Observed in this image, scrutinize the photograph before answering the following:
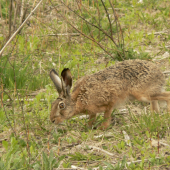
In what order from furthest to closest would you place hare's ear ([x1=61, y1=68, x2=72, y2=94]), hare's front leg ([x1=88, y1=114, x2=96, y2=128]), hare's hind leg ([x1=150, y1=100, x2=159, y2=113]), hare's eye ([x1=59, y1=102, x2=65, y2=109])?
hare's hind leg ([x1=150, y1=100, x2=159, y2=113])
hare's front leg ([x1=88, y1=114, x2=96, y2=128])
hare's eye ([x1=59, y1=102, x2=65, y2=109])
hare's ear ([x1=61, y1=68, x2=72, y2=94])

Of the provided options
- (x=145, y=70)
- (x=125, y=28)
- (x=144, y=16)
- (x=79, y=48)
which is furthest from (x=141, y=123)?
(x=144, y=16)

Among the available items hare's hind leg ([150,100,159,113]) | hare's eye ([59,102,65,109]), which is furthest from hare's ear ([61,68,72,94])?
hare's hind leg ([150,100,159,113])

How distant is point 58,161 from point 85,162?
37cm

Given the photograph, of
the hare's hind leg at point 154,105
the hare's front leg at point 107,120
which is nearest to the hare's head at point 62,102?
the hare's front leg at point 107,120

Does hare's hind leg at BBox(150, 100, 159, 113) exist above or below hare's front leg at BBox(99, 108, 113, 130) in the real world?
above

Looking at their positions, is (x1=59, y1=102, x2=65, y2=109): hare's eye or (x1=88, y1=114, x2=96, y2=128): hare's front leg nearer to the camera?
(x1=59, y1=102, x2=65, y2=109): hare's eye

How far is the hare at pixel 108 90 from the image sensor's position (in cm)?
501

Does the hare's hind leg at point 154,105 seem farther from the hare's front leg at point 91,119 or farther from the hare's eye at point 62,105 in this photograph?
the hare's eye at point 62,105

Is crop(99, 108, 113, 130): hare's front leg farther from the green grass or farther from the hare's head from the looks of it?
the hare's head

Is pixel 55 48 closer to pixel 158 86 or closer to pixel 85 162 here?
pixel 158 86

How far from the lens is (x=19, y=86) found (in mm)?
6047

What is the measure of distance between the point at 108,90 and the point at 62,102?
0.73 metres

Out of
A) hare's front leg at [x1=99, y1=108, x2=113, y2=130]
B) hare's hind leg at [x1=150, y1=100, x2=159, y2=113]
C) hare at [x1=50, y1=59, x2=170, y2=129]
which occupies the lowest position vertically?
hare's front leg at [x1=99, y1=108, x2=113, y2=130]

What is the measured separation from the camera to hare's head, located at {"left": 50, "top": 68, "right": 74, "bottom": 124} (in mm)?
4871
